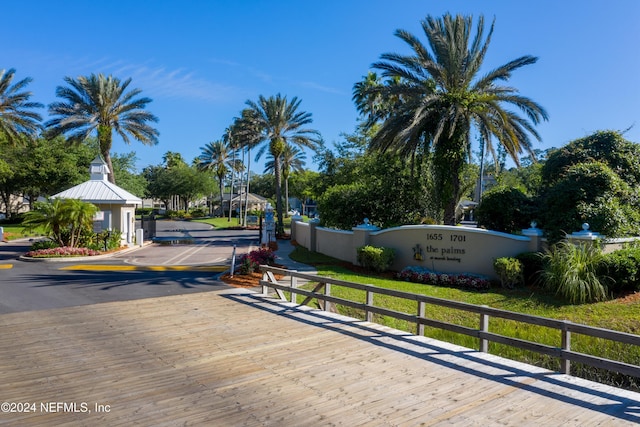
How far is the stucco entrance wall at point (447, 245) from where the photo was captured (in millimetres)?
15656

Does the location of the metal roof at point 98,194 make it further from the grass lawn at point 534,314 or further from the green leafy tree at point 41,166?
the green leafy tree at point 41,166

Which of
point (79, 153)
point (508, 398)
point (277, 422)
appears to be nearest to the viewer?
point (277, 422)

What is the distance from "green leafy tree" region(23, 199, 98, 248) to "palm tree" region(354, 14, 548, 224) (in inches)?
561

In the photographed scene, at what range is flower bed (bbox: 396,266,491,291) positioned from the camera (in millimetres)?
14945

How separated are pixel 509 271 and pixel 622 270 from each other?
3017mm

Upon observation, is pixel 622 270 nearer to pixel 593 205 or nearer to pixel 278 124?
pixel 593 205

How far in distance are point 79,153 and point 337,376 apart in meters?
50.4

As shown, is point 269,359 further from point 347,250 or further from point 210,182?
point 210,182

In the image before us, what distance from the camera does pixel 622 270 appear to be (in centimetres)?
1230

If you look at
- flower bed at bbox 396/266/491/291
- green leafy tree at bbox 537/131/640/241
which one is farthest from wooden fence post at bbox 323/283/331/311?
green leafy tree at bbox 537/131/640/241

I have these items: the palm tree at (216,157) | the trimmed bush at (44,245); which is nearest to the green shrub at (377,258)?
the trimmed bush at (44,245)

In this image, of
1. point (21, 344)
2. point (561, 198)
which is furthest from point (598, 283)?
point (21, 344)

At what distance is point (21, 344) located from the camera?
7.69 meters

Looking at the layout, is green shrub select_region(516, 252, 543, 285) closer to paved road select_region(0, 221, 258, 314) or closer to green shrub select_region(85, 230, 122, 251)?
paved road select_region(0, 221, 258, 314)
